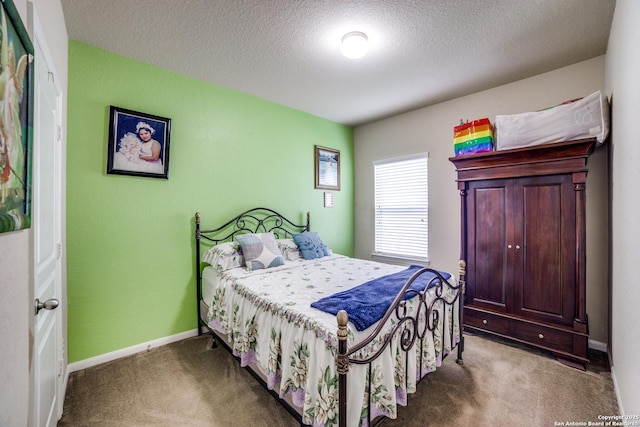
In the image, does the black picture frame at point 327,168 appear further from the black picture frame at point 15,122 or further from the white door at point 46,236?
the black picture frame at point 15,122

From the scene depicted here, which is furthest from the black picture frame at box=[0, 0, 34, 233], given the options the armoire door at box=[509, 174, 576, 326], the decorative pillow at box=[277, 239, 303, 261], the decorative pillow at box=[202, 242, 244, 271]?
the armoire door at box=[509, 174, 576, 326]

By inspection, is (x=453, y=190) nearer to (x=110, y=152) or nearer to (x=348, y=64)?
(x=348, y=64)

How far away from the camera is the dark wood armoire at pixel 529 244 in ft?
7.82

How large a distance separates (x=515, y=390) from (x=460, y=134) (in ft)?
7.96

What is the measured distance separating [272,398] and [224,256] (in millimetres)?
1356

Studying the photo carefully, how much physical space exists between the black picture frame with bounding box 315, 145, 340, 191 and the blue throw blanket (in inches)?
85.4

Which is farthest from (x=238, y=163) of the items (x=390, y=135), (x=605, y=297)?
(x=605, y=297)

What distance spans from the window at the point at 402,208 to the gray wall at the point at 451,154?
0.11 metres

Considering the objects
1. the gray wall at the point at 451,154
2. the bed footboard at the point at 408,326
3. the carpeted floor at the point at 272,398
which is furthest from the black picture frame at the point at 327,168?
the carpeted floor at the point at 272,398

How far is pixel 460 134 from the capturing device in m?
3.11

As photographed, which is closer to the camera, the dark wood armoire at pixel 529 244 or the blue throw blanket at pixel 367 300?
the blue throw blanket at pixel 367 300

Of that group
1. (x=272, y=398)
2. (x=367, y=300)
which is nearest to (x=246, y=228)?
(x=272, y=398)

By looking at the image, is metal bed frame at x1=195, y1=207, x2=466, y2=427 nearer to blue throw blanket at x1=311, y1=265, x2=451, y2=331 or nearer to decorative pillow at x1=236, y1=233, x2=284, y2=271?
blue throw blanket at x1=311, y1=265, x2=451, y2=331

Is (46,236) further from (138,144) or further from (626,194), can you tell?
(626,194)
